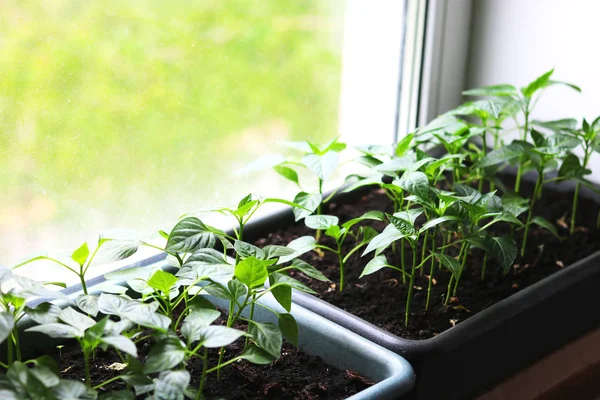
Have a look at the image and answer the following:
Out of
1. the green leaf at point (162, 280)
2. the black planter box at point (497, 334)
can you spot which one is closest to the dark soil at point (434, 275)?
the black planter box at point (497, 334)

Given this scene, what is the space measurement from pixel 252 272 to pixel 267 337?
7 cm

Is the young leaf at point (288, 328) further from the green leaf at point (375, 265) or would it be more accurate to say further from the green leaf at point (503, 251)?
the green leaf at point (503, 251)

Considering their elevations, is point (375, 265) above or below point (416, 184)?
below

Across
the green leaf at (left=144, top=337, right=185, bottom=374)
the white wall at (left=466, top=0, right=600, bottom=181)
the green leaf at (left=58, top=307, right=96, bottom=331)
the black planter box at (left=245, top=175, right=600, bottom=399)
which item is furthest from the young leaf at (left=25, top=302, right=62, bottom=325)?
the white wall at (left=466, top=0, right=600, bottom=181)

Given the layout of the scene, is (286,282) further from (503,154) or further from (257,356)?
(503,154)

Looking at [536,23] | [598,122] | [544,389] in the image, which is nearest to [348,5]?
[536,23]

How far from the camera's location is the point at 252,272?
31.0 inches

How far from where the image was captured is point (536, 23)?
146cm

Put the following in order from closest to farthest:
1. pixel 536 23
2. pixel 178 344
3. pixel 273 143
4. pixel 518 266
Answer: pixel 178 344
pixel 518 266
pixel 273 143
pixel 536 23

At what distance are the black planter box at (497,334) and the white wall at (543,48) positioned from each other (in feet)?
1.39

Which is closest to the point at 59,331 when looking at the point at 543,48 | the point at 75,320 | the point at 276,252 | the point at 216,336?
the point at 75,320

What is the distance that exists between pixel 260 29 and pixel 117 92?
291 millimetres

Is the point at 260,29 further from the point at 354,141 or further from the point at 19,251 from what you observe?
the point at 19,251

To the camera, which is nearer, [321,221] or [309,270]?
[309,270]
